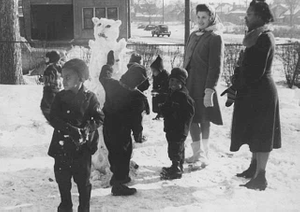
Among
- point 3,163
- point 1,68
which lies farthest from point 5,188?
point 1,68

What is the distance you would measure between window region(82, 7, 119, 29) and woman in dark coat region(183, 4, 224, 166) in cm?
2447

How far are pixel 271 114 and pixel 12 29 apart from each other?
7.78m

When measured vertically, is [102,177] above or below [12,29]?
below

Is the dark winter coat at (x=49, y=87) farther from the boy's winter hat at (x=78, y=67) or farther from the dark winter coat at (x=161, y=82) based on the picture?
the dark winter coat at (x=161, y=82)

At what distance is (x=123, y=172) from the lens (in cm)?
412

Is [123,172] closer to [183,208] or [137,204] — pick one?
[137,204]

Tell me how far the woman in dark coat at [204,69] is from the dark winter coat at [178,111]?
351 millimetres

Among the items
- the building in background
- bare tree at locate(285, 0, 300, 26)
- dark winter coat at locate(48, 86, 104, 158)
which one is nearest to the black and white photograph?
dark winter coat at locate(48, 86, 104, 158)

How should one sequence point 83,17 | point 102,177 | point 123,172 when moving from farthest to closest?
point 83,17 < point 102,177 < point 123,172

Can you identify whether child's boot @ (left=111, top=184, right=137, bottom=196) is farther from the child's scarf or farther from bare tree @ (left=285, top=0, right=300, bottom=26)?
bare tree @ (left=285, top=0, right=300, bottom=26)

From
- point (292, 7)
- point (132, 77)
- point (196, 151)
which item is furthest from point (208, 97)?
point (292, 7)

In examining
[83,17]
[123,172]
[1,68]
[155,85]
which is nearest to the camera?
[123,172]

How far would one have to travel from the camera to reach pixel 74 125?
3.30 metres

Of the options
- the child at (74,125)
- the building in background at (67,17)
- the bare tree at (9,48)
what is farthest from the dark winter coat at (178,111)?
the building in background at (67,17)
